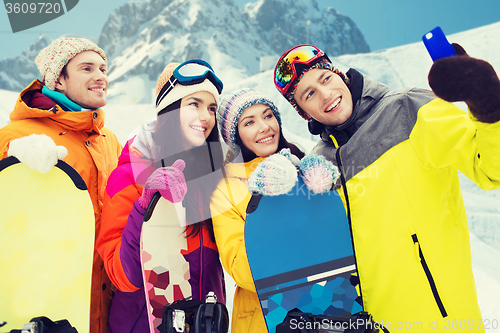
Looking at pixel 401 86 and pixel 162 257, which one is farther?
pixel 401 86

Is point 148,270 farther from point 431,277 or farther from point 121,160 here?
point 431,277

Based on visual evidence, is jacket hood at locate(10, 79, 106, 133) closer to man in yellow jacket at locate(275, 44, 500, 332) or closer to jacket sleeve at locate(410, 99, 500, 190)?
man in yellow jacket at locate(275, 44, 500, 332)

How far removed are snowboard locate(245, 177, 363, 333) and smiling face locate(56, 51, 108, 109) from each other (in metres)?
1.30

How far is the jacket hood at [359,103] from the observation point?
169 cm

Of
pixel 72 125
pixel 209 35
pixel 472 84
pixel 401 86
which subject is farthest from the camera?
pixel 209 35

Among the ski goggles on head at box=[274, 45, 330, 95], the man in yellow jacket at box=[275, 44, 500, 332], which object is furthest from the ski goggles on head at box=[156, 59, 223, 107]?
the man in yellow jacket at box=[275, 44, 500, 332]

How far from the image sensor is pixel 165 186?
4.81 ft

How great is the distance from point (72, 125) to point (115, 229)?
75cm

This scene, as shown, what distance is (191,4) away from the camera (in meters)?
86.1

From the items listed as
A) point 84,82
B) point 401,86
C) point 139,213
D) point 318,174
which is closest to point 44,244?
point 139,213

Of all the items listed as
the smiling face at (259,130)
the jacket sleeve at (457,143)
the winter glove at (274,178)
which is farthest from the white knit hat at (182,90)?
the jacket sleeve at (457,143)

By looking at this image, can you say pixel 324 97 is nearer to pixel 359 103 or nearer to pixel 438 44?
pixel 359 103

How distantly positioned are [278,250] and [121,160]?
3.16 ft

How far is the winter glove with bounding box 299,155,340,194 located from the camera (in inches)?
57.5
